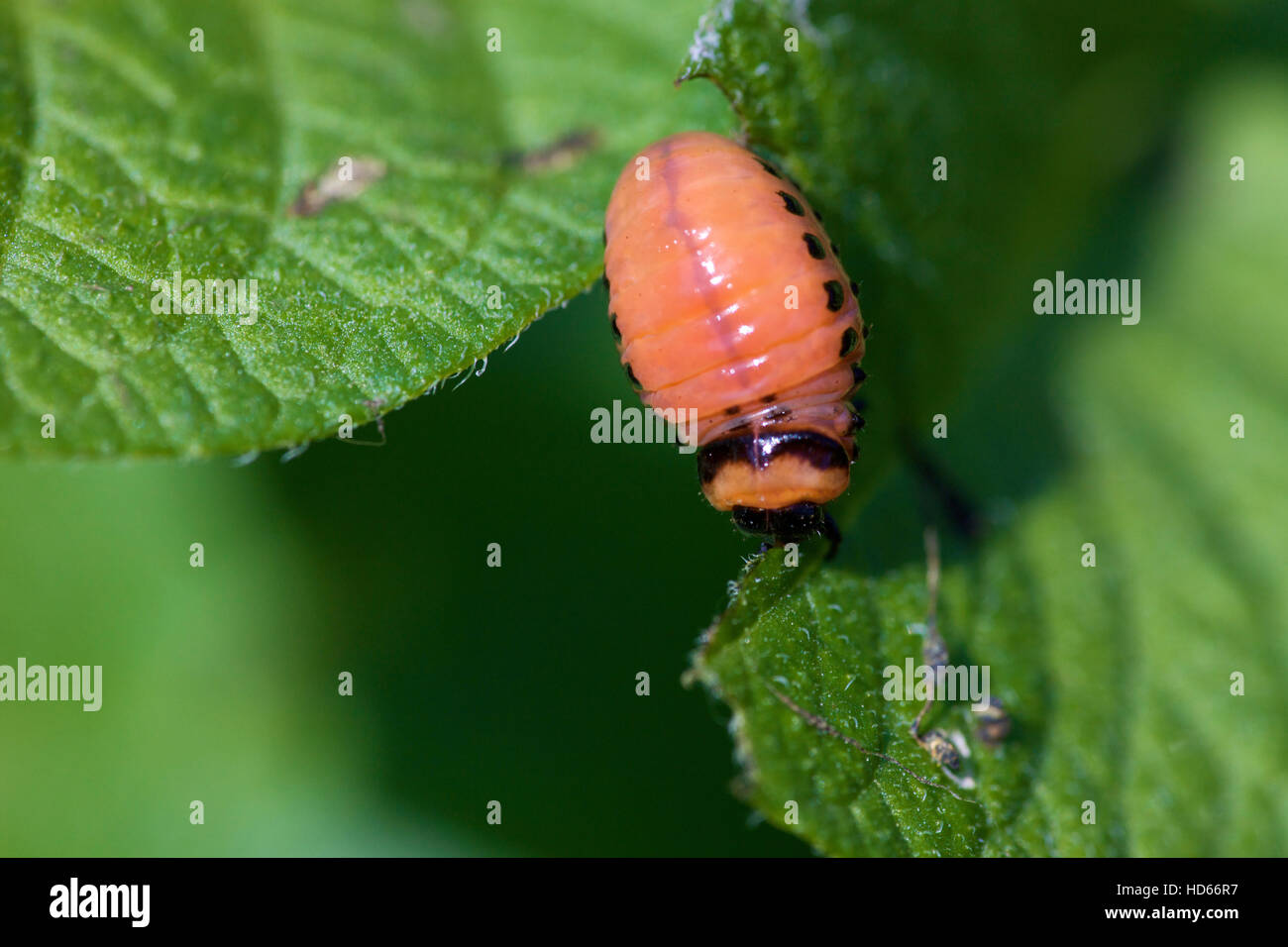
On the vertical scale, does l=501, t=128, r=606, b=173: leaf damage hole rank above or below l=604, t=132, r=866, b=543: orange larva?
above

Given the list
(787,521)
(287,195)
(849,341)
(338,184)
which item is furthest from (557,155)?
(787,521)

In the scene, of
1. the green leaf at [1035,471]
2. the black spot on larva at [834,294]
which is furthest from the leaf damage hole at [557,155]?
the black spot on larva at [834,294]

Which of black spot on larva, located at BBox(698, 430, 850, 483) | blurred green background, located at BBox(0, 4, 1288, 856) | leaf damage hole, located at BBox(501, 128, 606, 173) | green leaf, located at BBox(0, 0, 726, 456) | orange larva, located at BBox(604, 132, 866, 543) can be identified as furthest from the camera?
blurred green background, located at BBox(0, 4, 1288, 856)

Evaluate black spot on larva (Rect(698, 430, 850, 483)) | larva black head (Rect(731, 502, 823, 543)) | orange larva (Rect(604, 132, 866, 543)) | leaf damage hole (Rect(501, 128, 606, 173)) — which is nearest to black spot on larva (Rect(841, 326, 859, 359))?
orange larva (Rect(604, 132, 866, 543))

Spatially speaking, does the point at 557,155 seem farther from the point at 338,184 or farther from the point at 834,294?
the point at 834,294

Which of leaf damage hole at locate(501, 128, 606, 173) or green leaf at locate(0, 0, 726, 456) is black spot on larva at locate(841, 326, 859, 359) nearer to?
green leaf at locate(0, 0, 726, 456)

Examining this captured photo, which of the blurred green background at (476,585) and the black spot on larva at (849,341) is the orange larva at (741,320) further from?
the blurred green background at (476,585)
